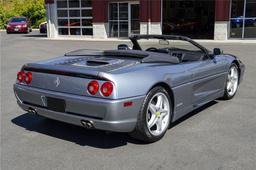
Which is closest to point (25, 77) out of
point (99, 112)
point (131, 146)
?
point (99, 112)

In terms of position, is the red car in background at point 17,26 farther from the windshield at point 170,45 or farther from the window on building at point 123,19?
the windshield at point 170,45

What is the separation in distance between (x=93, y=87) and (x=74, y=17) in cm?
2340

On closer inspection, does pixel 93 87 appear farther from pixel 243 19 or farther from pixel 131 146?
pixel 243 19

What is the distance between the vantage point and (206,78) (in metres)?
5.62

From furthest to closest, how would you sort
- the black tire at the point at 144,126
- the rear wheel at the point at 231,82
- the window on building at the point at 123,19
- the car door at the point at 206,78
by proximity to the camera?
the window on building at the point at 123,19 → the rear wheel at the point at 231,82 → the car door at the point at 206,78 → the black tire at the point at 144,126

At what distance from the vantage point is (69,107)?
4.22 metres

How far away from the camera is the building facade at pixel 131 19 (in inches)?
828

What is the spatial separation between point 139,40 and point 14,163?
3.07 metres

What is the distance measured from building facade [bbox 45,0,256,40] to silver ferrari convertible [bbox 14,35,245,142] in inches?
653

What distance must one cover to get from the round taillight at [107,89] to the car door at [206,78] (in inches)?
61.7

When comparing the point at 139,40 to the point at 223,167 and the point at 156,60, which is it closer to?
the point at 156,60

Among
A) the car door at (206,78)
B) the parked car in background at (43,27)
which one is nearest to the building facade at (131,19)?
the parked car in background at (43,27)

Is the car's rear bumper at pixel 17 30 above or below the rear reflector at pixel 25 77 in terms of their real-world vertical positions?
above

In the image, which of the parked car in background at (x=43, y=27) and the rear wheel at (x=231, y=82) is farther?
the parked car in background at (x=43, y=27)
